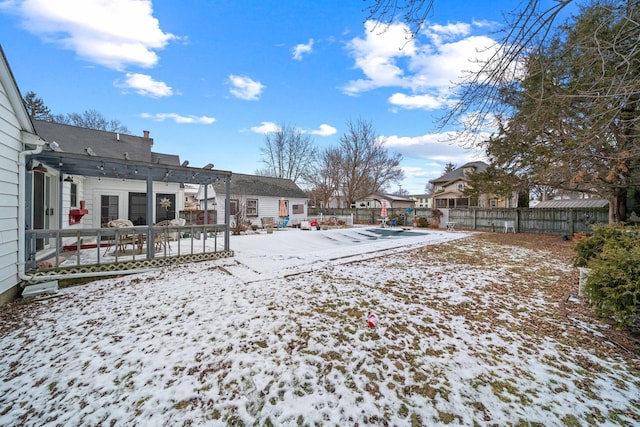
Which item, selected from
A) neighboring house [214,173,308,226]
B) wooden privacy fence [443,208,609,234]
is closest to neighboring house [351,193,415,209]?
neighboring house [214,173,308,226]

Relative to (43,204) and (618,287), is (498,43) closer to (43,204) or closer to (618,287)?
(618,287)

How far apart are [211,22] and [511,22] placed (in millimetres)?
9044

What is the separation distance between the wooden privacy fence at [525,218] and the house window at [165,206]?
635 inches

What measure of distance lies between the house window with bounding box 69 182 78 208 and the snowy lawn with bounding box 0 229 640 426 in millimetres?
5488

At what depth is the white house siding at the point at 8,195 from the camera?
3934 millimetres

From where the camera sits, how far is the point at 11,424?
1.87 m

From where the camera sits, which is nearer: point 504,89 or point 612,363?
point 612,363

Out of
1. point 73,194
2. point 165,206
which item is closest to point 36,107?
point 165,206

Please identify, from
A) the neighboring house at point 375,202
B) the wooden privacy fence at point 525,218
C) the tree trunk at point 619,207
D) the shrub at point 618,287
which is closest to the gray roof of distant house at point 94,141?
the shrub at point 618,287

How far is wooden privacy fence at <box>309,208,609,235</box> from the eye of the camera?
43.1ft

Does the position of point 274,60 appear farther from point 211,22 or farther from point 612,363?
point 612,363

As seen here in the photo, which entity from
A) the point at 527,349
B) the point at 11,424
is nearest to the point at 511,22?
the point at 527,349

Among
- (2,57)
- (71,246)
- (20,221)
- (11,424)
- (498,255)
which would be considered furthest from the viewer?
(498,255)

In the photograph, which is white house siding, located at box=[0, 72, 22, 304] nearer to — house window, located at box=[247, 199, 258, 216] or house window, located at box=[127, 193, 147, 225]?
house window, located at box=[127, 193, 147, 225]
